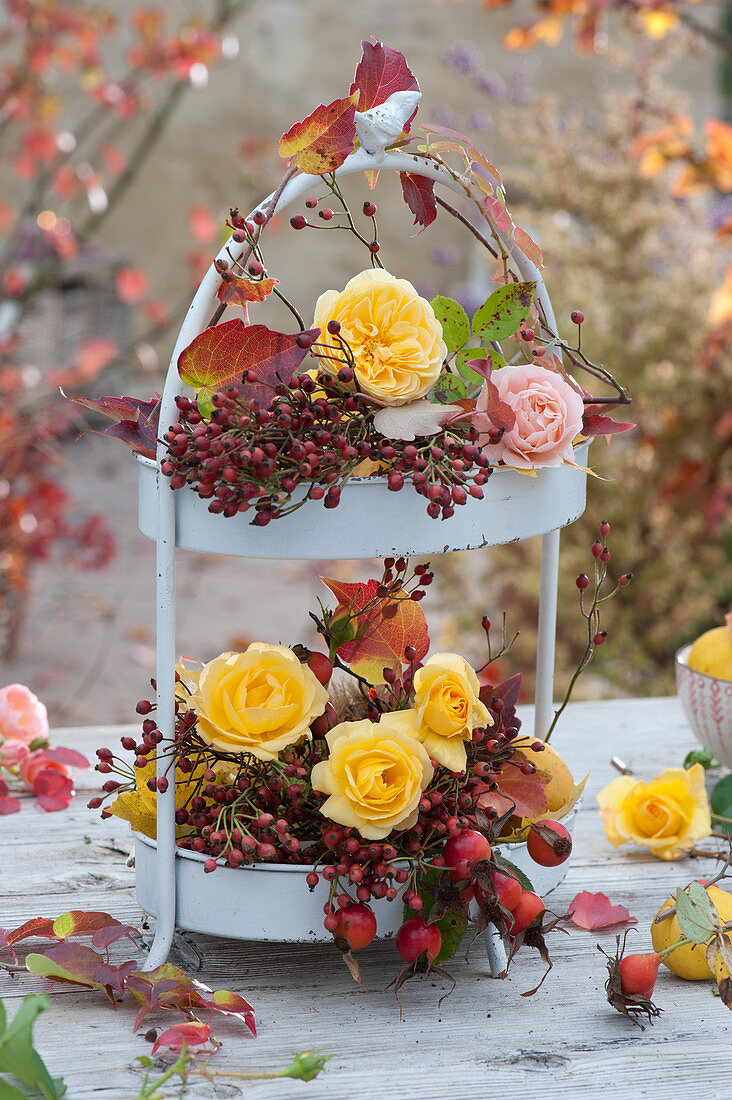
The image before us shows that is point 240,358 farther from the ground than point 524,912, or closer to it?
farther from the ground

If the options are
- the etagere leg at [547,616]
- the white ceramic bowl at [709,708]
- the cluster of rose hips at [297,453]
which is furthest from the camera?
the white ceramic bowl at [709,708]

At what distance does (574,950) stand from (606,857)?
17cm

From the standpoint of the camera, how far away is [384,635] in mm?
789

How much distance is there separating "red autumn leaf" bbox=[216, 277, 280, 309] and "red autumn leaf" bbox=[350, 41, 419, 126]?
6.0 inches

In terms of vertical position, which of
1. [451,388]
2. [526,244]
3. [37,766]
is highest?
[526,244]

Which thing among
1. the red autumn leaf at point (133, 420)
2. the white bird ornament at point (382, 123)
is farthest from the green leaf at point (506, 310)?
the red autumn leaf at point (133, 420)

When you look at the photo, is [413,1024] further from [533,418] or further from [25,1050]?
[533,418]

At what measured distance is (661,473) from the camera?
2568mm

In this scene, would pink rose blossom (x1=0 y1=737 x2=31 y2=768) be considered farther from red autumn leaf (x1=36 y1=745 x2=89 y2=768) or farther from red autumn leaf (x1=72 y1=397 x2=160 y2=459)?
red autumn leaf (x1=72 y1=397 x2=160 y2=459)

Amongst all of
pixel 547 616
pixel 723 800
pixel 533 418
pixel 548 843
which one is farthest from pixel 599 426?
pixel 723 800

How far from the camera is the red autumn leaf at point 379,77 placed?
2.39 ft

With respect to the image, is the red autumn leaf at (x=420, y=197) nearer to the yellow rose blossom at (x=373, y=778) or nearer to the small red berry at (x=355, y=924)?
the yellow rose blossom at (x=373, y=778)

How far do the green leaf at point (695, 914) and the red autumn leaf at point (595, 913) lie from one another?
0.11m

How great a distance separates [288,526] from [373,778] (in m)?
0.17
